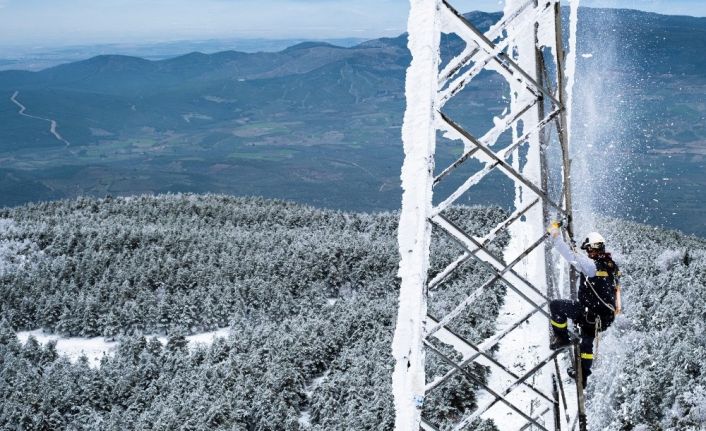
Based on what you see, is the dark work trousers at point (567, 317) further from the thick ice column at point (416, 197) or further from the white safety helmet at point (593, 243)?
the thick ice column at point (416, 197)

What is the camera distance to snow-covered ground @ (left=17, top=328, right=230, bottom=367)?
1853cm

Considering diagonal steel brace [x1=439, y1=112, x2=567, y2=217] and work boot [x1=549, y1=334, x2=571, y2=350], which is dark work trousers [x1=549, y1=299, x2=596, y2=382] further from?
diagonal steel brace [x1=439, y1=112, x2=567, y2=217]

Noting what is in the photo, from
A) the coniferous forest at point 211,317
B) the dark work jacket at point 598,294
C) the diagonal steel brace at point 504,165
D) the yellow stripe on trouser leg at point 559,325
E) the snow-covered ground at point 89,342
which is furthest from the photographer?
the snow-covered ground at point 89,342

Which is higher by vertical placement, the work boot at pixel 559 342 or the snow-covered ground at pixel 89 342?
the work boot at pixel 559 342

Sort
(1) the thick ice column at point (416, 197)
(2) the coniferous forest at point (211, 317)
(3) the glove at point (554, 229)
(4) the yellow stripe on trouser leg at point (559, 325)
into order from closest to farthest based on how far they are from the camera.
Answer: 1. (1) the thick ice column at point (416, 197)
2. (3) the glove at point (554, 229)
3. (4) the yellow stripe on trouser leg at point (559, 325)
4. (2) the coniferous forest at point (211, 317)

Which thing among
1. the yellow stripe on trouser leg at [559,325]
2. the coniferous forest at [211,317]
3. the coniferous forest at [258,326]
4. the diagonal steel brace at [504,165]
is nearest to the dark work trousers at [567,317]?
the yellow stripe on trouser leg at [559,325]

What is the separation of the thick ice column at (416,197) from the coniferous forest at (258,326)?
6406 mm

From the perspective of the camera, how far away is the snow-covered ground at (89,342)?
730 inches

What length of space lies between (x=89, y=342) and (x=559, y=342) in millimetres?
19273

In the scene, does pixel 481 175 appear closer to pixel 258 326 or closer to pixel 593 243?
pixel 593 243

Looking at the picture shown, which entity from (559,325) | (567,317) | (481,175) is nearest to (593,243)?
(567,317)

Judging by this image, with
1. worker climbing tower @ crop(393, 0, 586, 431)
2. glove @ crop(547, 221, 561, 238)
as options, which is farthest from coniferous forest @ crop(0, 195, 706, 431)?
glove @ crop(547, 221, 561, 238)

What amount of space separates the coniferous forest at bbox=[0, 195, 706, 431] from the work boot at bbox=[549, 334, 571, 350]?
17.0ft

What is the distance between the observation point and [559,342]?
3.80 metres
